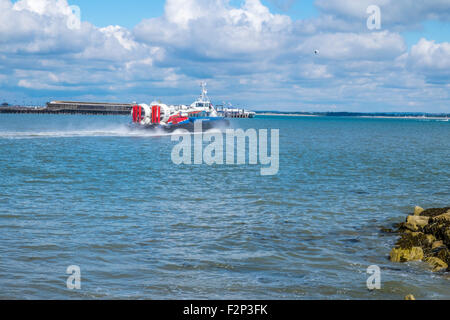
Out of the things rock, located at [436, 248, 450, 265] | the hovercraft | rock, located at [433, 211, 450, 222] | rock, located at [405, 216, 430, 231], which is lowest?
rock, located at [436, 248, 450, 265]

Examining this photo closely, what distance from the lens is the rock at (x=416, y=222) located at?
17375 millimetres

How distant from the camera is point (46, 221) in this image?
18.2 meters

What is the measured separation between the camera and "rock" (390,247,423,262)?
14312 millimetres

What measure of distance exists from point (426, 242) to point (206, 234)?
7182 mm

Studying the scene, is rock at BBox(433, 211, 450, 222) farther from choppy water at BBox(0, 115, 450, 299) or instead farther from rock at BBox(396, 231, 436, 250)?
choppy water at BBox(0, 115, 450, 299)

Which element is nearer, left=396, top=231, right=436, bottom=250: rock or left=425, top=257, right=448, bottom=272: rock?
left=425, top=257, right=448, bottom=272: rock

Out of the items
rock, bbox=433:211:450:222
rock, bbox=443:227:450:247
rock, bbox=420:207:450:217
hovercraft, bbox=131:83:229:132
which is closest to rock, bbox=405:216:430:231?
rock, bbox=433:211:450:222

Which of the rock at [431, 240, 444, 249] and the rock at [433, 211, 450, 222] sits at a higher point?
the rock at [433, 211, 450, 222]

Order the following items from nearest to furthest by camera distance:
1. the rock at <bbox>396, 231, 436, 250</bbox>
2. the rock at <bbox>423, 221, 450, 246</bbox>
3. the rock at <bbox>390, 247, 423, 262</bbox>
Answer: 1. the rock at <bbox>390, 247, 423, 262</bbox>
2. the rock at <bbox>423, 221, 450, 246</bbox>
3. the rock at <bbox>396, 231, 436, 250</bbox>

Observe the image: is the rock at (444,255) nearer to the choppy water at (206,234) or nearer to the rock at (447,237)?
the rock at (447,237)

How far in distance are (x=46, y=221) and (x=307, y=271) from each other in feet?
33.5

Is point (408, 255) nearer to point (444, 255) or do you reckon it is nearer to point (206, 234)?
point (444, 255)

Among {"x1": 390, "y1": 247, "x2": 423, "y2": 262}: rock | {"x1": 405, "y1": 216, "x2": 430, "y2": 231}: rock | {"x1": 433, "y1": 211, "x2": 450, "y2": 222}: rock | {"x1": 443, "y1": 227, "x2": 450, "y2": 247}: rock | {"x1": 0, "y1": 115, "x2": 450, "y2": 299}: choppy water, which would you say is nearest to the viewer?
{"x1": 0, "y1": 115, "x2": 450, "y2": 299}: choppy water
